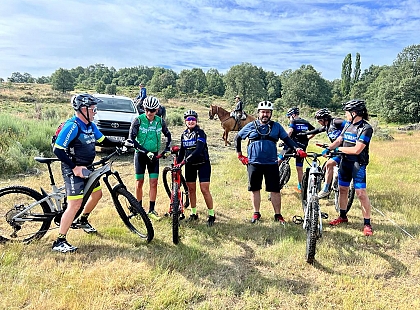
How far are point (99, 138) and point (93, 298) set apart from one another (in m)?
2.17

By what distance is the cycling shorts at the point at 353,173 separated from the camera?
4.69 metres

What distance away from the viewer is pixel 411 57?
50.7 metres

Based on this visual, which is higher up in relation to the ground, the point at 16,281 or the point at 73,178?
the point at 73,178

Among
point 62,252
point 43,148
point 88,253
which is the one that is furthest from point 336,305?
point 43,148

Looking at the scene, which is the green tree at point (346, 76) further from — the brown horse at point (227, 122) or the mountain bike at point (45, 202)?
the mountain bike at point (45, 202)

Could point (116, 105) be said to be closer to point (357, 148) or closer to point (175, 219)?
point (175, 219)

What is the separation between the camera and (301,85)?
73.7 meters

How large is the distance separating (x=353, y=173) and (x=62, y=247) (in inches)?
177

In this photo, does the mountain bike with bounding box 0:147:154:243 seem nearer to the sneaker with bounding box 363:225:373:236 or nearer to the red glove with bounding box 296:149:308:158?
the red glove with bounding box 296:149:308:158

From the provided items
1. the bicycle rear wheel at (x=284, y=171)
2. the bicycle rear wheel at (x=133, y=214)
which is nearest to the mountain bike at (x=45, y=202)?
the bicycle rear wheel at (x=133, y=214)

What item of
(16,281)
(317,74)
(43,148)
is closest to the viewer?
(16,281)

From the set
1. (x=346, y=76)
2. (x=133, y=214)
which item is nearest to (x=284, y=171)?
(x=133, y=214)

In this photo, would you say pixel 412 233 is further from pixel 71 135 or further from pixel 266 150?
pixel 71 135

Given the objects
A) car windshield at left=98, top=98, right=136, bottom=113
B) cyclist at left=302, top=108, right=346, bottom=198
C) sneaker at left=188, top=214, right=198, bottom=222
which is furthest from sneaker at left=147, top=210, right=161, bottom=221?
car windshield at left=98, top=98, right=136, bottom=113
